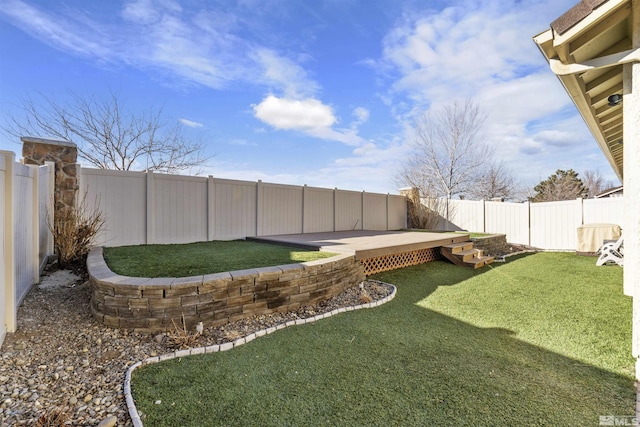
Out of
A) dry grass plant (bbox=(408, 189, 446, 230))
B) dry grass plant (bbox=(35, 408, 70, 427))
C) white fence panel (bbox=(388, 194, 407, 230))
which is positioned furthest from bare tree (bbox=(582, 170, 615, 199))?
dry grass plant (bbox=(35, 408, 70, 427))

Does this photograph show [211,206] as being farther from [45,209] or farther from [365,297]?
[365,297]

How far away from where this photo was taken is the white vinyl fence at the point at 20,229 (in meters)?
2.54

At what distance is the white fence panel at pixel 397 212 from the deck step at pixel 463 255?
4.48m

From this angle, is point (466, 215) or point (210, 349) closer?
point (210, 349)

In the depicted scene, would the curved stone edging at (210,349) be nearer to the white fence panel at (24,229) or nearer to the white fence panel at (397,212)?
the white fence panel at (24,229)

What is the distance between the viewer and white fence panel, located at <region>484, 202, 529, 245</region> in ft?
33.5

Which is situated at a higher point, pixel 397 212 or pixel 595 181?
pixel 595 181

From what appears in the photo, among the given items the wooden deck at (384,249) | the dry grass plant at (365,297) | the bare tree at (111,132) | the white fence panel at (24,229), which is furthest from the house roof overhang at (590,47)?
the bare tree at (111,132)

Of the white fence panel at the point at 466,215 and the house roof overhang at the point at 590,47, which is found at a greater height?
the house roof overhang at the point at 590,47

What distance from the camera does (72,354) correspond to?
8.10ft

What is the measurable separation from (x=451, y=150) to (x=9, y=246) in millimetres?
17733

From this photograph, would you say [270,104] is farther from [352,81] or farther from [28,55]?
[28,55]

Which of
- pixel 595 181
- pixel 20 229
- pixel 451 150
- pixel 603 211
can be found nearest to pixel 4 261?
pixel 20 229

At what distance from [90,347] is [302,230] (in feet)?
21.3
